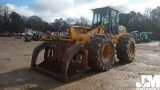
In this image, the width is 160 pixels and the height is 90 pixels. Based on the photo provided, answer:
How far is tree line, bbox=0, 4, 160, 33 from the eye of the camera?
60.2 metres

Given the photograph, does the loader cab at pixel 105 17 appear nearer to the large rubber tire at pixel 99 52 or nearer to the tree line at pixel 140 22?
the large rubber tire at pixel 99 52

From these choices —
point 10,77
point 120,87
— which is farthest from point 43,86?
point 120,87

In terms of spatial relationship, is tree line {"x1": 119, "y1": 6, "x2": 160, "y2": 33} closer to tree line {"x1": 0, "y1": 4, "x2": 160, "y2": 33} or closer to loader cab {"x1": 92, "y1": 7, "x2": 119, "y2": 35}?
tree line {"x1": 0, "y1": 4, "x2": 160, "y2": 33}

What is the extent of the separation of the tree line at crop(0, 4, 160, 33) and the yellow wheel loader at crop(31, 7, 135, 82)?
43.1m

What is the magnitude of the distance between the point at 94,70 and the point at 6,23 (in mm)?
70496

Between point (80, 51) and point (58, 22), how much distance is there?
2688 inches

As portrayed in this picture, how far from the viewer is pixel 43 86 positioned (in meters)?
6.25

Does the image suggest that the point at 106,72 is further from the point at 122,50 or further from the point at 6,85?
the point at 6,85

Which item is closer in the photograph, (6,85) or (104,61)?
(6,85)

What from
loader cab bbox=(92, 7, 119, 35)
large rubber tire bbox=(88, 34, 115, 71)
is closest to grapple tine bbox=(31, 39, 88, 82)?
large rubber tire bbox=(88, 34, 115, 71)

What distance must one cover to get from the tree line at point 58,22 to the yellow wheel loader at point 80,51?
142 ft

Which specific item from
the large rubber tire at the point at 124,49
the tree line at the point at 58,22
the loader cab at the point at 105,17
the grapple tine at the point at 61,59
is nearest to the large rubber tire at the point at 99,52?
the grapple tine at the point at 61,59

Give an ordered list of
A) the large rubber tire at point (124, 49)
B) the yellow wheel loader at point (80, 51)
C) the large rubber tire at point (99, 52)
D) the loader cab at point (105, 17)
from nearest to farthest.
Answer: the yellow wheel loader at point (80, 51)
the large rubber tire at point (99, 52)
the loader cab at point (105, 17)
the large rubber tire at point (124, 49)

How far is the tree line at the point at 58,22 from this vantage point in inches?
2372
